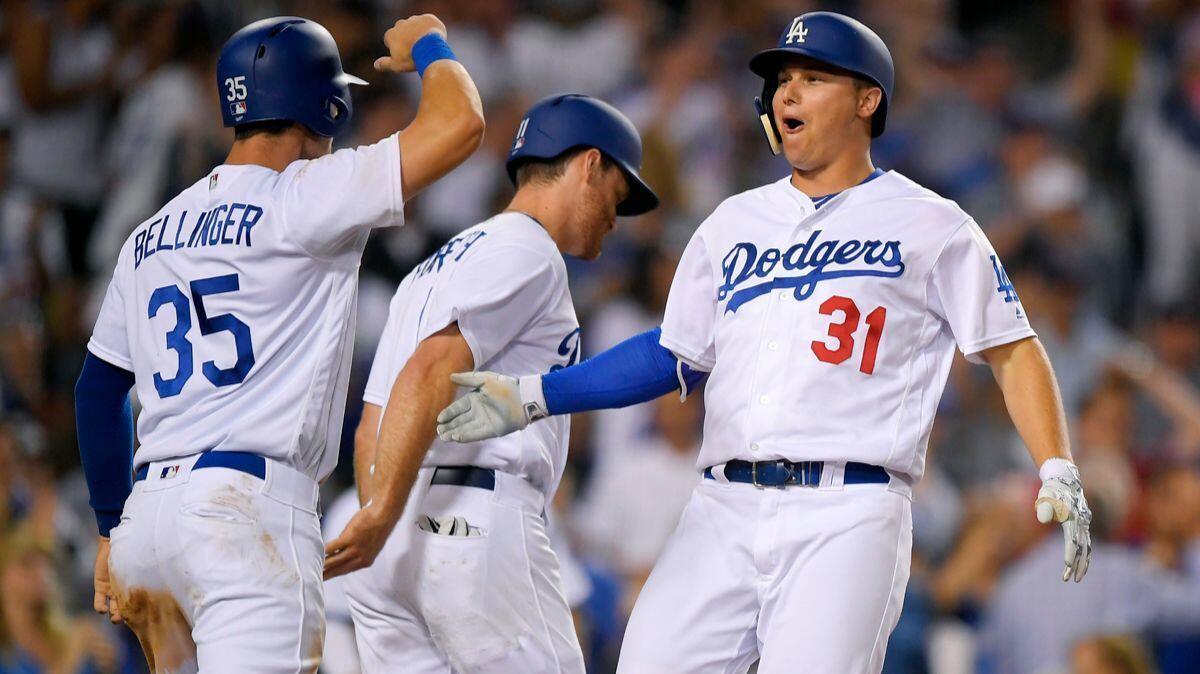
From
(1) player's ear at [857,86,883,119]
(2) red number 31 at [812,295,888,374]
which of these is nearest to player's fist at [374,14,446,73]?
(1) player's ear at [857,86,883,119]

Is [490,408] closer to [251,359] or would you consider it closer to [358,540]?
[358,540]

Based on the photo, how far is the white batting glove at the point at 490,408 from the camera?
418cm

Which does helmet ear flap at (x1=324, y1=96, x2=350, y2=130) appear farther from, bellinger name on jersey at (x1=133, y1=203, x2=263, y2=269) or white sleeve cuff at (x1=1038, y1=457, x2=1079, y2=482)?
white sleeve cuff at (x1=1038, y1=457, x2=1079, y2=482)

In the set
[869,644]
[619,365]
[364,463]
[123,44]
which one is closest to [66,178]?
[123,44]

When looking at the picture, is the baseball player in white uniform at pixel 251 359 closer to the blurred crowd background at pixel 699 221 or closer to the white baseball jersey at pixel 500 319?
the white baseball jersey at pixel 500 319

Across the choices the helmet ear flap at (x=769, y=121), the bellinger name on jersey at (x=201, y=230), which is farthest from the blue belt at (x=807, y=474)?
the bellinger name on jersey at (x=201, y=230)

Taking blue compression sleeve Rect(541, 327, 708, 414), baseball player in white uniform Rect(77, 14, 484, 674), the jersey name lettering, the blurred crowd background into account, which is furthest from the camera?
the blurred crowd background

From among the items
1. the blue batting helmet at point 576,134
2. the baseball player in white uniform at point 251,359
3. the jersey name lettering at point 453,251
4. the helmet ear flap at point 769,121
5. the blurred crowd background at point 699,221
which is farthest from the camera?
the blurred crowd background at point 699,221

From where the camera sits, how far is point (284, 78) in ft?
13.8

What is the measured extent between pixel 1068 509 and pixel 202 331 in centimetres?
218

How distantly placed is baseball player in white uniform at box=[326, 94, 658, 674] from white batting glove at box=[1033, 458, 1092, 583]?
144 centimetres

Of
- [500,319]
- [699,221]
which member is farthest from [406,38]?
[699,221]

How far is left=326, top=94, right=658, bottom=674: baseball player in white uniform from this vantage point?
14.2 feet

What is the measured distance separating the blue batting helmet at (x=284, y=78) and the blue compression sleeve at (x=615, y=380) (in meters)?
0.95
